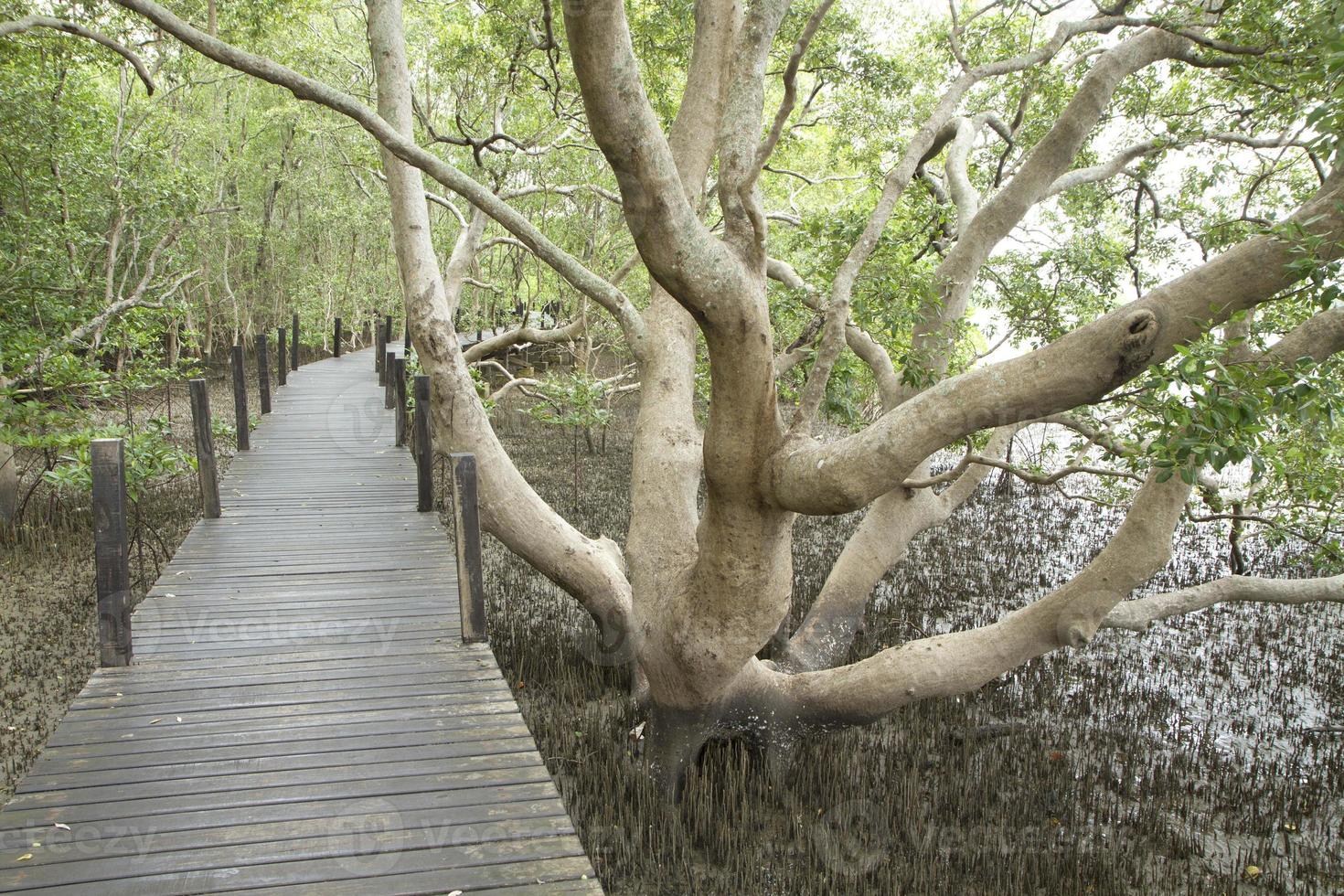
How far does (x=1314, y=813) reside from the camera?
5309 millimetres

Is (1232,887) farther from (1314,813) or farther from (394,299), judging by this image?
(394,299)

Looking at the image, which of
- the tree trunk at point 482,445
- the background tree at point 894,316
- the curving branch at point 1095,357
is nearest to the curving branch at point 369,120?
the background tree at point 894,316

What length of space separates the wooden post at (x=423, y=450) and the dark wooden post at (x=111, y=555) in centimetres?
256

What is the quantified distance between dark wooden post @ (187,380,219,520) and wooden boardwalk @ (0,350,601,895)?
0.66m

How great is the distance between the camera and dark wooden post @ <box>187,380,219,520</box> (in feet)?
21.8

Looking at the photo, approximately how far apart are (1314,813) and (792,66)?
16.2ft

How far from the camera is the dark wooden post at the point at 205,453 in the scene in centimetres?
664

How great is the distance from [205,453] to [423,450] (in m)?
1.50

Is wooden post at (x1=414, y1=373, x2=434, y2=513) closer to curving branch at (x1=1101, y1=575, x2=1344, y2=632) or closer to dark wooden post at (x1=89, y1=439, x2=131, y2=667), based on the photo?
dark wooden post at (x1=89, y1=439, x2=131, y2=667)

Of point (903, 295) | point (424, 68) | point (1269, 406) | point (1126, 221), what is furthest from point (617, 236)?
point (1269, 406)

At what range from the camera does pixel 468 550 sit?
4.67m

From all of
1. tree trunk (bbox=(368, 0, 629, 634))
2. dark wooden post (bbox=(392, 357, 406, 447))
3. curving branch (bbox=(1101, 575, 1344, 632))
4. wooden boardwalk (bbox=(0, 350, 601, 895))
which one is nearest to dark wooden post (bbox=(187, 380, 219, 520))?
wooden boardwalk (bbox=(0, 350, 601, 895))

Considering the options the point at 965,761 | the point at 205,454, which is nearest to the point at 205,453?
the point at 205,454

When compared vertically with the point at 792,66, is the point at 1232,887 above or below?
below
